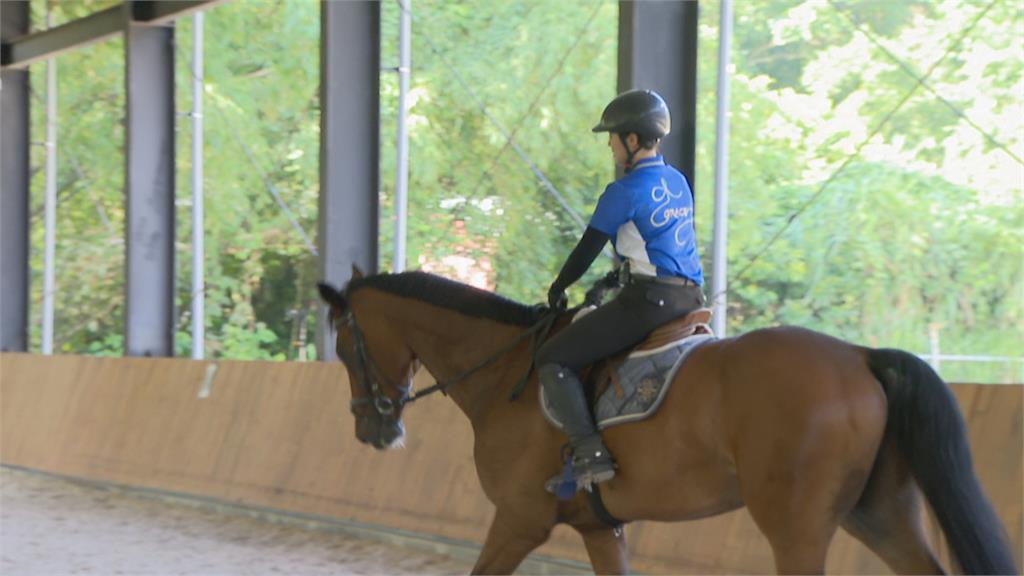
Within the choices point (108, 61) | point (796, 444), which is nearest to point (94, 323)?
point (108, 61)

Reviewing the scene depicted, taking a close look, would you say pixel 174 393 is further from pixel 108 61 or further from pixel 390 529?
pixel 108 61

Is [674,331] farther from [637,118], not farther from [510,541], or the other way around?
[510,541]

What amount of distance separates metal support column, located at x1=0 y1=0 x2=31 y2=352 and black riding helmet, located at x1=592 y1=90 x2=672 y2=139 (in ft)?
53.9

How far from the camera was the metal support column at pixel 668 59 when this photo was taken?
26.7 feet

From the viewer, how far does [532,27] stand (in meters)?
17.5

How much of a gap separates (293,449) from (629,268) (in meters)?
5.54

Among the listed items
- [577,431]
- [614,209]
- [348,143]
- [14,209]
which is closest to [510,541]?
[577,431]

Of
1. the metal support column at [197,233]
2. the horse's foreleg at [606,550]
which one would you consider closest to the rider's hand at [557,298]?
the horse's foreleg at [606,550]

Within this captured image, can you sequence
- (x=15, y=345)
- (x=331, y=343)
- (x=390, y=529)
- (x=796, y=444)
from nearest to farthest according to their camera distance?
(x=796, y=444)
(x=390, y=529)
(x=331, y=343)
(x=15, y=345)

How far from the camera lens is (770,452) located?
4.62m

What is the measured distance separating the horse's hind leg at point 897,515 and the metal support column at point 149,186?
12.0 metres

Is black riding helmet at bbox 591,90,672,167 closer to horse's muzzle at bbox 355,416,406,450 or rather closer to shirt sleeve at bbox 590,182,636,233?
shirt sleeve at bbox 590,182,636,233

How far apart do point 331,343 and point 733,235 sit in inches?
239

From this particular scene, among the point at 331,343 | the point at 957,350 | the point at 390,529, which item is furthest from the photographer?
the point at 957,350
